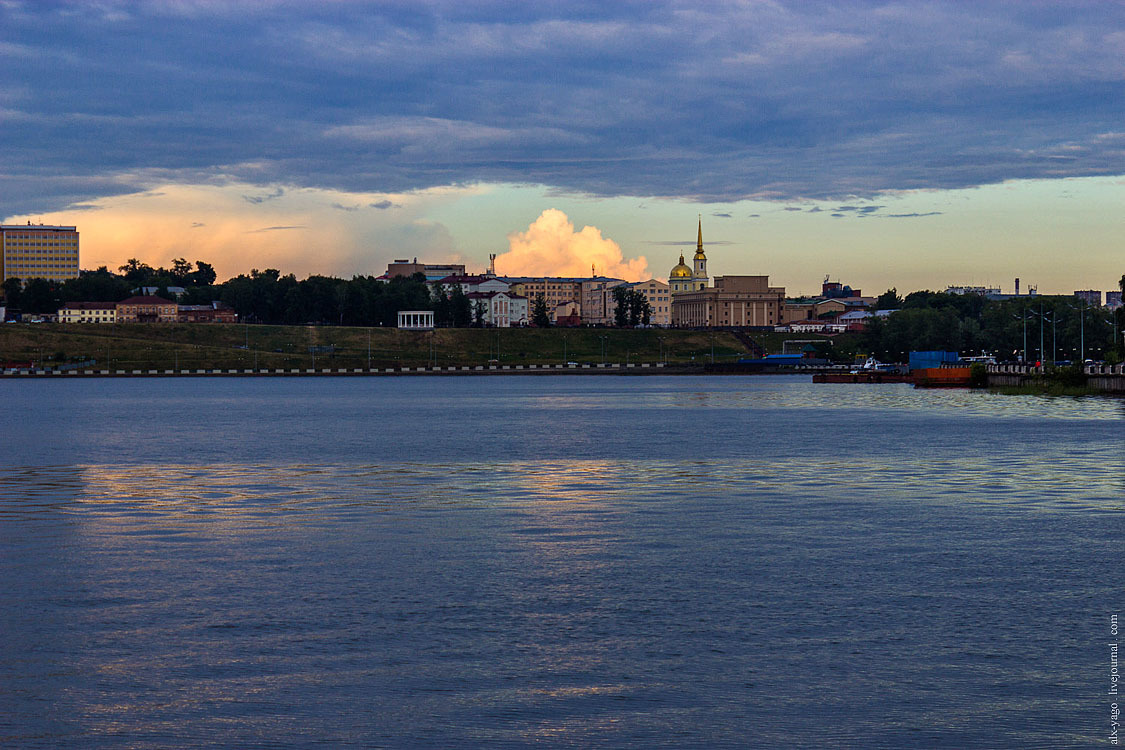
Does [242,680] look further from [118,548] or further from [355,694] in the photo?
[118,548]

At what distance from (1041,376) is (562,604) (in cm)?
10960

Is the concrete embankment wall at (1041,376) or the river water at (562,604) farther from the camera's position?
the concrete embankment wall at (1041,376)

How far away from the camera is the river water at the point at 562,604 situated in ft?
44.5

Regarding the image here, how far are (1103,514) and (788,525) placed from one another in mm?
7573

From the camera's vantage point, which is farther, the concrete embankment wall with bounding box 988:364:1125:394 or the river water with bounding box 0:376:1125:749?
the concrete embankment wall with bounding box 988:364:1125:394

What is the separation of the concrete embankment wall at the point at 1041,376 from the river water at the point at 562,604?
6386 cm

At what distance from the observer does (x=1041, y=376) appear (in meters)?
120

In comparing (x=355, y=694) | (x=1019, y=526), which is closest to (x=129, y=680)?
(x=355, y=694)

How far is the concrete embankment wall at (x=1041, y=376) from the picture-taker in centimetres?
10475

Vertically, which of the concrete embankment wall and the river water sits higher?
the concrete embankment wall

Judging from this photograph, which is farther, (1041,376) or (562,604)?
(1041,376)

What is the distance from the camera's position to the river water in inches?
534

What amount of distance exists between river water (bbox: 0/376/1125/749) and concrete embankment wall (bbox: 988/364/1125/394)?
2514 inches

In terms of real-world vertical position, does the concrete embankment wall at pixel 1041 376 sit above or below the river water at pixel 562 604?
above
